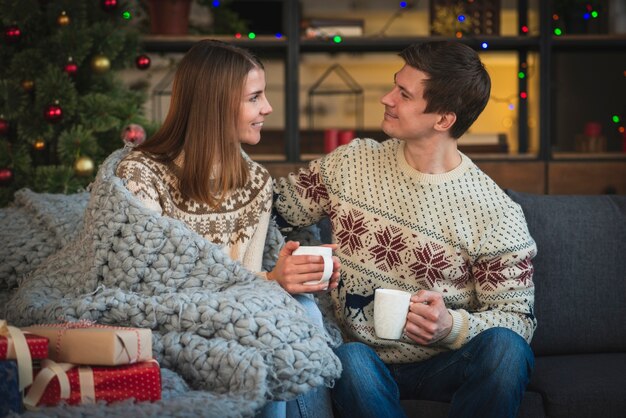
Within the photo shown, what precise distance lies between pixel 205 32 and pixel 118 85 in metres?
0.73

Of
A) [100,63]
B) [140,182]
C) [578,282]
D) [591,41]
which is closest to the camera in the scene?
[140,182]

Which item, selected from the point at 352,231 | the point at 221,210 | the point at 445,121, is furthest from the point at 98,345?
the point at 445,121

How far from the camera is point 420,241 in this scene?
217 cm

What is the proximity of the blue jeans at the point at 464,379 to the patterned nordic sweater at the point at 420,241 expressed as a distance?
59 mm

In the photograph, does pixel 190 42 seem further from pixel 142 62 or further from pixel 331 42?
pixel 331 42

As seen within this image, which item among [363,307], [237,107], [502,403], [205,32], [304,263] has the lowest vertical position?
[502,403]

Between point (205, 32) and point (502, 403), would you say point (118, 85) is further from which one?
point (502, 403)

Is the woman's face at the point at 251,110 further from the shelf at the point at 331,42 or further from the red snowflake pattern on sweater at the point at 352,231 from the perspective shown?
the shelf at the point at 331,42

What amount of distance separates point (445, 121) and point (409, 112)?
90mm

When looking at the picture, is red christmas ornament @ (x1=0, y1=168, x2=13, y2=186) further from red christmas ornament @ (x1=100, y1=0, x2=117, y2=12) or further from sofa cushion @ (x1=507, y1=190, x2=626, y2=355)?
sofa cushion @ (x1=507, y1=190, x2=626, y2=355)

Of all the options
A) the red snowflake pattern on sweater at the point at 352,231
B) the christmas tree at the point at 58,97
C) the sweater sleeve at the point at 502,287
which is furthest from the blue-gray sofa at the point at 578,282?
the christmas tree at the point at 58,97

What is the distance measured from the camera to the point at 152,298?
6.00ft

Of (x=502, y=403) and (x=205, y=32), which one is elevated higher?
(x=205, y=32)

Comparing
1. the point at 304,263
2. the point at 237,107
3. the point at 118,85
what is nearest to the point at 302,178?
the point at 237,107
